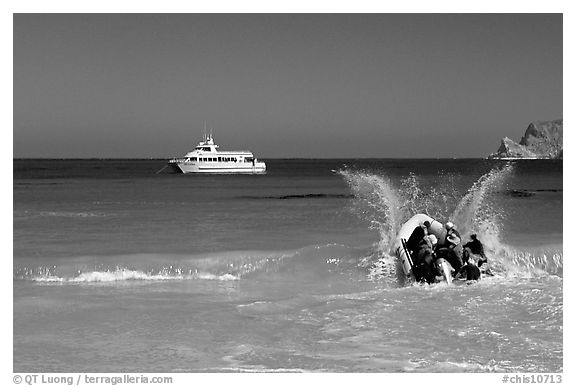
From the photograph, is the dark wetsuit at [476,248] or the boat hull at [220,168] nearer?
the dark wetsuit at [476,248]

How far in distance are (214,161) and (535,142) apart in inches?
687

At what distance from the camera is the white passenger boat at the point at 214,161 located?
3372cm

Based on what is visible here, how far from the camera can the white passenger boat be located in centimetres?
3372

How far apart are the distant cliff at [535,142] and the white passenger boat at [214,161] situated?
1572 cm

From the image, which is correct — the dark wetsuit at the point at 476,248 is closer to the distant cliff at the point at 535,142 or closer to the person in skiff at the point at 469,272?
the person in skiff at the point at 469,272

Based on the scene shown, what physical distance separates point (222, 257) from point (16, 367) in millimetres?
4408

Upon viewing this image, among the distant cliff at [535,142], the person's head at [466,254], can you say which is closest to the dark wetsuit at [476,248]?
the person's head at [466,254]

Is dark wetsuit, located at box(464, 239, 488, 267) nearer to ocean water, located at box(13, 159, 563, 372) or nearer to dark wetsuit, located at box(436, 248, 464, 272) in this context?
ocean water, located at box(13, 159, 563, 372)

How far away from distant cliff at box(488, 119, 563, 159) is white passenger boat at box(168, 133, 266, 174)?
15724 mm

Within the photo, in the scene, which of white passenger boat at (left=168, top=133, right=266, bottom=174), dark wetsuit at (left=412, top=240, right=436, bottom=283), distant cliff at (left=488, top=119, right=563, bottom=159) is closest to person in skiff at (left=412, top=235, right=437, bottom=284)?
dark wetsuit at (left=412, top=240, right=436, bottom=283)

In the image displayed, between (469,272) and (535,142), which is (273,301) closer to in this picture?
(469,272)
